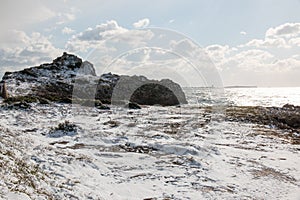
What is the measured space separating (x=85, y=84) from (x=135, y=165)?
4459 cm

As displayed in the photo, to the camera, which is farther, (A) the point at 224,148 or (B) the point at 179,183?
(A) the point at 224,148

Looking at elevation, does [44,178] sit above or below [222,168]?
above

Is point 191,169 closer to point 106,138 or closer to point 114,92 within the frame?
point 106,138

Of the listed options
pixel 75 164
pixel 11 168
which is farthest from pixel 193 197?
pixel 11 168

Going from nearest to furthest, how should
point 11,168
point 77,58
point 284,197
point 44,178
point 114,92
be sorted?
point 11,168, point 44,178, point 284,197, point 114,92, point 77,58

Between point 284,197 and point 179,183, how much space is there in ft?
14.5

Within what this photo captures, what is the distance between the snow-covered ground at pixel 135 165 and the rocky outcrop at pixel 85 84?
25750mm

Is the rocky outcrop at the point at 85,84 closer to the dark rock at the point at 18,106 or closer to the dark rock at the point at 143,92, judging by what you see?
the dark rock at the point at 143,92

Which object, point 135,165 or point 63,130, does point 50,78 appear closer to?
point 63,130

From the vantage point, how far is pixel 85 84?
56.0 meters

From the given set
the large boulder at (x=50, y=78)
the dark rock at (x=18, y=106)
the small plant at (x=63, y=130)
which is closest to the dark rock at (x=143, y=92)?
the large boulder at (x=50, y=78)

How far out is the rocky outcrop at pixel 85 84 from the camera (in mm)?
49875

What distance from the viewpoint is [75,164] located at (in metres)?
12.2

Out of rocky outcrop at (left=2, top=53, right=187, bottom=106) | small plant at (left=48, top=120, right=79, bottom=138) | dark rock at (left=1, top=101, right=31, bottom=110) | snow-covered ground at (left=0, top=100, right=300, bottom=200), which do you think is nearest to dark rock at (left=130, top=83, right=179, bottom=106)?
rocky outcrop at (left=2, top=53, right=187, bottom=106)
